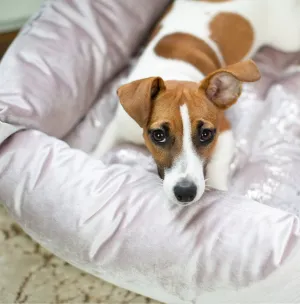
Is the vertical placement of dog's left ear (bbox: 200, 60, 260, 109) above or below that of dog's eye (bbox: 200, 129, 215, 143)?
above

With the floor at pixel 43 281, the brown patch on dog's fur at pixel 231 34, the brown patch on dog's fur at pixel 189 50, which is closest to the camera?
the floor at pixel 43 281

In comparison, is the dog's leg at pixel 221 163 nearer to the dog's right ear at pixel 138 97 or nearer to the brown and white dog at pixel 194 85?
the brown and white dog at pixel 194 85

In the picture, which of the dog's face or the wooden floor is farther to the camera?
the wooden floor

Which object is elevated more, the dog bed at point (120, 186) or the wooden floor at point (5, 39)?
the dog bed at point (120, 186)

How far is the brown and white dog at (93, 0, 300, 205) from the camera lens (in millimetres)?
1590

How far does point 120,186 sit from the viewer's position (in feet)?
5.49

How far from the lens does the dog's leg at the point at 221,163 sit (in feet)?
6.33

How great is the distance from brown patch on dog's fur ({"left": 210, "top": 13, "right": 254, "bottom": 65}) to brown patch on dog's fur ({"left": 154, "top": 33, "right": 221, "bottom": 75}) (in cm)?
9

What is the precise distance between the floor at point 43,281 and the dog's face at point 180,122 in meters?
0.54

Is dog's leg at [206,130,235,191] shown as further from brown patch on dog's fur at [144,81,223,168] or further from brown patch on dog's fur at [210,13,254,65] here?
brown patch on dog's fur at [210,13,254,65]

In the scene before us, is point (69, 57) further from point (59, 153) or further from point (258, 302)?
point (258, 302)

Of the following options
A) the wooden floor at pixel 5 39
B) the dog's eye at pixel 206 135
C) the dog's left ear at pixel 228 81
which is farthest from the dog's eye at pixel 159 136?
the wooden floor at pixel 5 39

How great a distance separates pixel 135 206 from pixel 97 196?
0.14 m

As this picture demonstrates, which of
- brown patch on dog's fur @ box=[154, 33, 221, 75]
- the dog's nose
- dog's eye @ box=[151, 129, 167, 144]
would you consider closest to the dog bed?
the dog's nose
